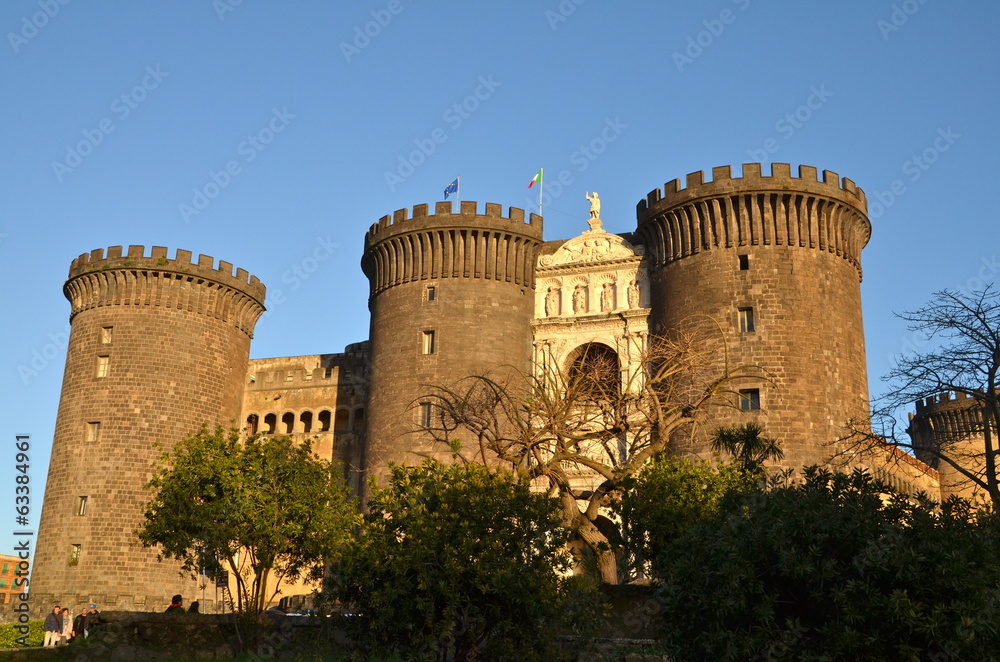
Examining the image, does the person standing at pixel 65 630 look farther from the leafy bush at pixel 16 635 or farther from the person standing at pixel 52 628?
the leafy bush at pixel 16 635

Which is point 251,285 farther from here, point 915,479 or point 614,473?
point 915,479

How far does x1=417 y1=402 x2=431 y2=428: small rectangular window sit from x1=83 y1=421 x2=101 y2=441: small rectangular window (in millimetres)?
12134

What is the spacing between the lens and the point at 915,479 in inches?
1779

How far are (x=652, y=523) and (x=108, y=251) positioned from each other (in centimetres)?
2759

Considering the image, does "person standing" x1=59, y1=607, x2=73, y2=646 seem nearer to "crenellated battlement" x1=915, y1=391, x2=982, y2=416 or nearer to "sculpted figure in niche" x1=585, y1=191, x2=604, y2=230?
"sculpted figure in niche" x1=585, y1=191, x2=604, y2=230

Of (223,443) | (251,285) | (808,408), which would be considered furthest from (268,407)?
(808,408)

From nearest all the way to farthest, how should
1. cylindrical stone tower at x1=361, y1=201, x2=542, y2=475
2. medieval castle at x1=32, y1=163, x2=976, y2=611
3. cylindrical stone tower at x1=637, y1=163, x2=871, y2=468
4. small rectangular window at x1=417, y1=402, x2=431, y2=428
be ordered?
cylindrical stone tower at x1=637, y1=163, x2=871, y2=468, medieval castle at x1=32, y1=163, x2=976, y2=611, small rectangular window at x1=417, y1=402, x2=431, y2=428, cylindrical stone tower at x1=361, y1=201, x2=542, y2=475

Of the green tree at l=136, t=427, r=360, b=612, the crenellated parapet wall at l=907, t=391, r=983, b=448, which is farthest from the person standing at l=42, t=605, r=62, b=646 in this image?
the crenellated parapet wall at l=907, t=391, r=983, b=448

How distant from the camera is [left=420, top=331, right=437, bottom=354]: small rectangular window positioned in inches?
1443

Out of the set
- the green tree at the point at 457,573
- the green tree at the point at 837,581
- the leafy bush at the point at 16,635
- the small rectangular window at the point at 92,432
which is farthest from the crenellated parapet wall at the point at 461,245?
the green tree at the point at 837,581

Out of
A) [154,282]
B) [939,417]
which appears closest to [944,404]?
[939,417]

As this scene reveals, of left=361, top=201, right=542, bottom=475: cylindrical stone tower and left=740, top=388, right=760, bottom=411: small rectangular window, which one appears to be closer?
left=740, top=388, right=760, bottom=411: small rectangular window

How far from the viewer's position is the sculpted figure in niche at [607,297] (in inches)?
1449

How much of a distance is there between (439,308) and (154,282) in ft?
38.6
